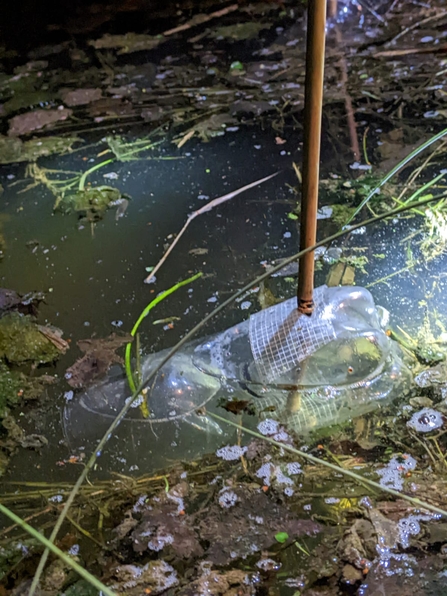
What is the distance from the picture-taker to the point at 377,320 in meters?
1.37

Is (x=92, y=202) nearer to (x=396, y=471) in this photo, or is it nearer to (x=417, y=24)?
(x=396, y=471)

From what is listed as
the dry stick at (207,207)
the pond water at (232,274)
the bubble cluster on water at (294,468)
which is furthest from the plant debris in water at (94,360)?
the bubble cluster on water at (294,468)

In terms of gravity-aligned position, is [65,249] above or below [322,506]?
above

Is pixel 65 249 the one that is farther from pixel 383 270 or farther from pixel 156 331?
pixel 383 270

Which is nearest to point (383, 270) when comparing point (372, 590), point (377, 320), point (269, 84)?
point (377, 320)

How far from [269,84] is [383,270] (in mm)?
1211

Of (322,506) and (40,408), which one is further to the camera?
(40,408)

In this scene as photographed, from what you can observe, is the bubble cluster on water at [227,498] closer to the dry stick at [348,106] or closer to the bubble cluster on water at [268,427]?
the bubble cluster on water at [268,427]

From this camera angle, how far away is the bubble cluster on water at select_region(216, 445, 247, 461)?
3.84 feet

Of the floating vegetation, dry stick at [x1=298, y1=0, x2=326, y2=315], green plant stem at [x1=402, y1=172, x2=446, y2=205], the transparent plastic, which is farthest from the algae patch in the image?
green plant stem at [x1=402, y1=172, x2=446, y2=205]

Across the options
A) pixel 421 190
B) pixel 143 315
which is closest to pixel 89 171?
pixel 143 315

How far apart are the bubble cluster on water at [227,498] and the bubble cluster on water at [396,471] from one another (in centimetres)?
30

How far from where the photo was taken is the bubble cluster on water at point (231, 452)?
117 cm

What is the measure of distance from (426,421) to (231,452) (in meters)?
0.44
